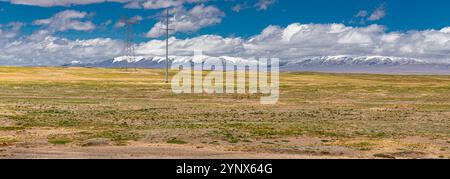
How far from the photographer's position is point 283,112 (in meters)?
67.2

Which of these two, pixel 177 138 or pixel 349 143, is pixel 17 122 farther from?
pixel 349 143

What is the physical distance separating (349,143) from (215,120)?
66.4 feet
